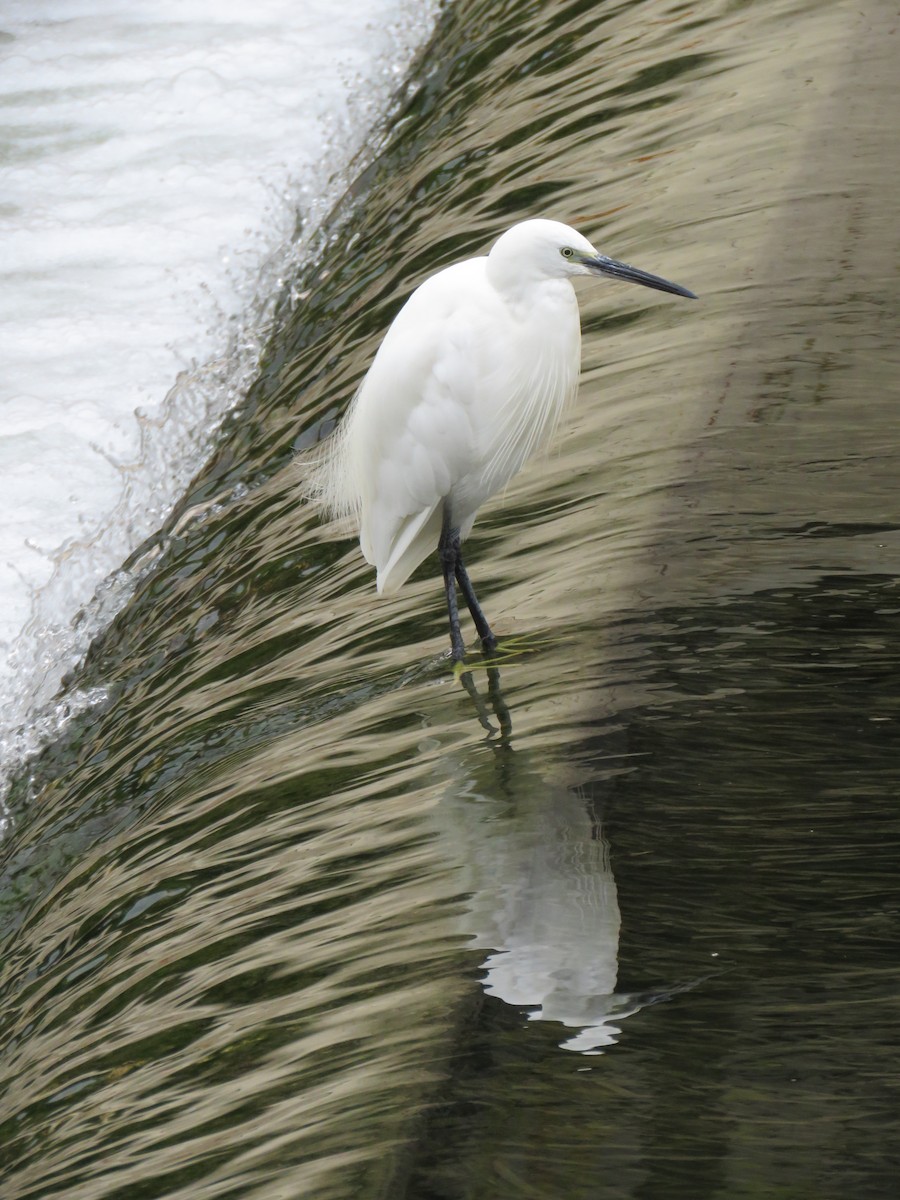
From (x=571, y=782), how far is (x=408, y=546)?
3.81 feet

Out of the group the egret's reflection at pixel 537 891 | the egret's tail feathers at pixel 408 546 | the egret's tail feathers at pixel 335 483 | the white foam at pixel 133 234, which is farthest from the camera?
the white foam at pixel 133 234

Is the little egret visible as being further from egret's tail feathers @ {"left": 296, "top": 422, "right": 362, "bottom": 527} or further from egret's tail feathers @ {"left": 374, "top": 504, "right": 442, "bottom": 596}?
egret's tail feathers @ {"left": 296, "top": 422, "right": 362, "bottom": 527}

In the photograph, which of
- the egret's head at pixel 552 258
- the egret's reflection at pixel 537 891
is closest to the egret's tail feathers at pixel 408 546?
the egret's head at pixel 552 258

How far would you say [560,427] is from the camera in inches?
169

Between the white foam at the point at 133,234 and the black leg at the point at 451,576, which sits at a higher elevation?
the black leg at the point at 451,576

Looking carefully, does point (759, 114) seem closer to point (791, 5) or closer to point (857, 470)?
point (791, 5)

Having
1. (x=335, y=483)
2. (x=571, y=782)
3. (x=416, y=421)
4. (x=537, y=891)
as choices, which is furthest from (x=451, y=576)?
(x=537, y=891)

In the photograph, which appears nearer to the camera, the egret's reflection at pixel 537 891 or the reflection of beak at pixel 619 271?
the egret's reflection at pixel 537 891

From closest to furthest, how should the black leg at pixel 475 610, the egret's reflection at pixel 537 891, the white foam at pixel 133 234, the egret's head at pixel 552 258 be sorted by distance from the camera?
the egret's reflection at pixel 537 891, the egret's head at pixel 552 258, the black leg at pixel 475 610, the white foam at pixel 133 234

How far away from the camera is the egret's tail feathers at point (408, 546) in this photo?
3936 mm

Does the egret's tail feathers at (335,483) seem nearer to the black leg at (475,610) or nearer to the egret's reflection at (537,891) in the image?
the black leg at (475,610)

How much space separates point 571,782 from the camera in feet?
9.80

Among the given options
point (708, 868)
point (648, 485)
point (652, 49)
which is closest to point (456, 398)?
point (648, 485)

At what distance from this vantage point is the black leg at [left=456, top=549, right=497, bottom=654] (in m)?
3.64
